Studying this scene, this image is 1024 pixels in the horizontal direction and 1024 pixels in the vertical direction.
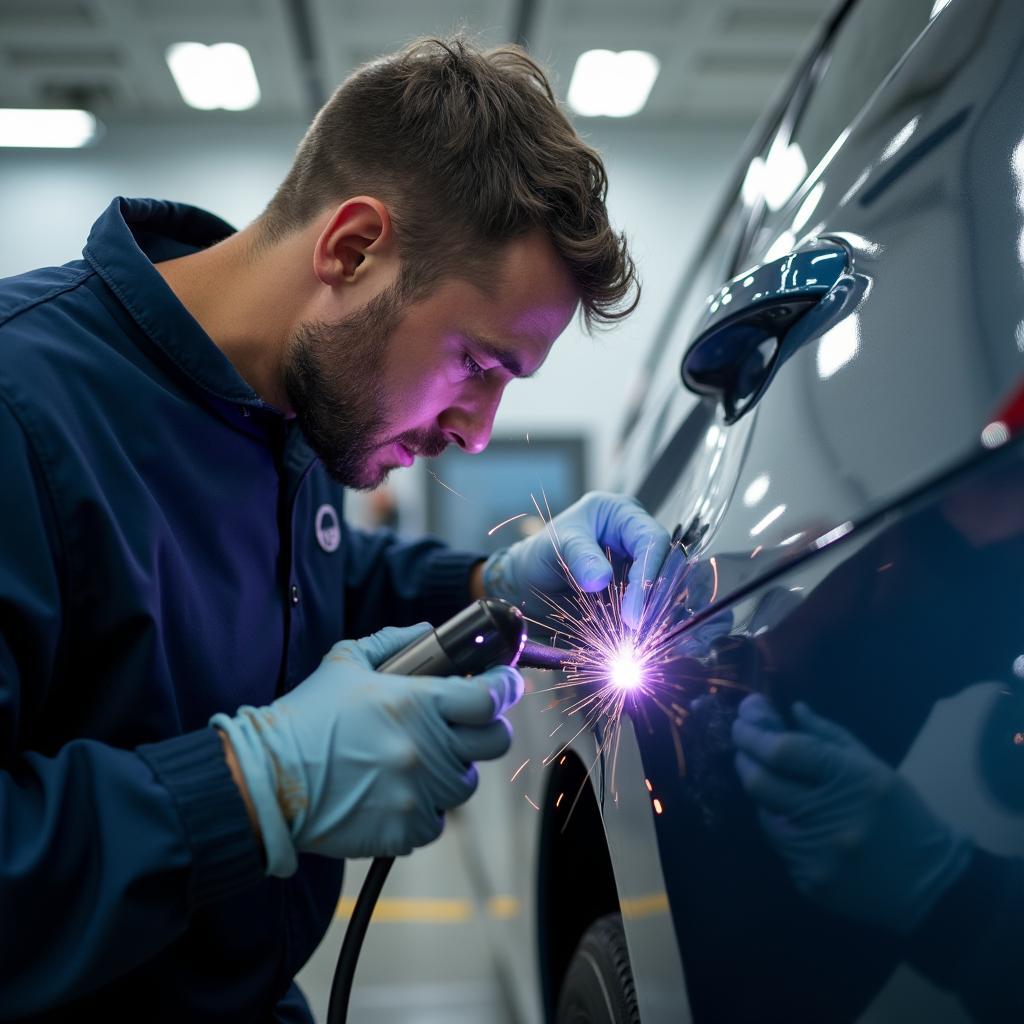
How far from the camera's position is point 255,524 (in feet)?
3.84

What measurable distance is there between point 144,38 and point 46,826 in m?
4.85

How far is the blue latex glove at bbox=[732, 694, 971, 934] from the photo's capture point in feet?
1.96

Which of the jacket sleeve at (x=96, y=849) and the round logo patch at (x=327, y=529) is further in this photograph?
the round logo patch at (x=327, y=529)

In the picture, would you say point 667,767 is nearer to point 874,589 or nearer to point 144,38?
point 874,589

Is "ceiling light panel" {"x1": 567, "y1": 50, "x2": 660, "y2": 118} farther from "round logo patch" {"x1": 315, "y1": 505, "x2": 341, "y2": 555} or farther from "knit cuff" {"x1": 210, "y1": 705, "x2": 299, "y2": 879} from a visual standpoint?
"knit cuff" {"x1": 210, "y1": 705, "x2": 299, "y2": 879}

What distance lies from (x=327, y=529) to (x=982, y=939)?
1.03m

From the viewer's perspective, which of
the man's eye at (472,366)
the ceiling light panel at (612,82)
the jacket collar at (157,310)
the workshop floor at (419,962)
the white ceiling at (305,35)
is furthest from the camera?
the ceiling light panel at (612,82)

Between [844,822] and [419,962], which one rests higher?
[844,822]

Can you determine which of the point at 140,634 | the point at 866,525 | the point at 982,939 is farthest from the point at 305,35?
the point at 982,939

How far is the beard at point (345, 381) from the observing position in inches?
46.3

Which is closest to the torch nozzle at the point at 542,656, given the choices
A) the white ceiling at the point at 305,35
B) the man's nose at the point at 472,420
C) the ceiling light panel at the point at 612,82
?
the man's nose at the point at 472,420

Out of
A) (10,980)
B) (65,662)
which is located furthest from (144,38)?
(10,980)

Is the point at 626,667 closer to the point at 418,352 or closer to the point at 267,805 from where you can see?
the point at 267,805

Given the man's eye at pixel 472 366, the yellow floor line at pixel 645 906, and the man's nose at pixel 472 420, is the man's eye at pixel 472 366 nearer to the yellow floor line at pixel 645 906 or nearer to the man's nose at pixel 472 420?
the man's nose at pixel 472 420
